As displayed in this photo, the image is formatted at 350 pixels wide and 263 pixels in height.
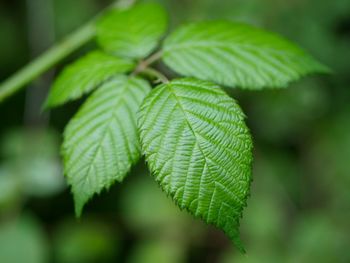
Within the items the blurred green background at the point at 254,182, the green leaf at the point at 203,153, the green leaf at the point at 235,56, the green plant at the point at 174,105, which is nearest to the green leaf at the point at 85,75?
the green plant at the point at 174,105

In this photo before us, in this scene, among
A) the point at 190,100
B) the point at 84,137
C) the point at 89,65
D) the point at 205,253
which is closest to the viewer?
the point at 190,100

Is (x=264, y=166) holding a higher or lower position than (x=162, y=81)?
lower

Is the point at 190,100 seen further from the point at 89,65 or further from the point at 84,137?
the point at 89,65

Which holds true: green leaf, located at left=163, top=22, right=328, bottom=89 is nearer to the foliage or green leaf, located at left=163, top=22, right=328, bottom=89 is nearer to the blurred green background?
the foliage

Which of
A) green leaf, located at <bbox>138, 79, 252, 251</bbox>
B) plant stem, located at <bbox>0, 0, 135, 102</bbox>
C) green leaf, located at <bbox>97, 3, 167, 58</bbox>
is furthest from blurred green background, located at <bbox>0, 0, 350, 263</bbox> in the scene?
green leaf, located at <bbox>138, 79, 252, 251</bbox>

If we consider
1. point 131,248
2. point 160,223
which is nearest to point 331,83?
point 160,223
